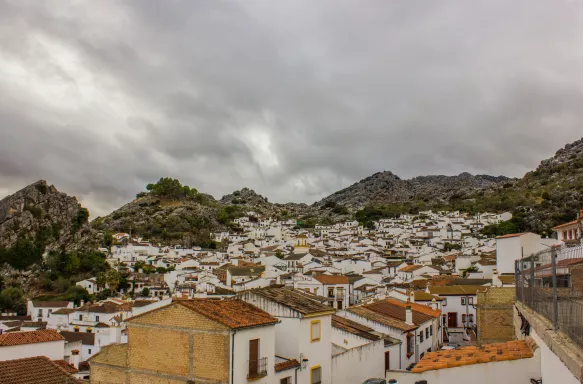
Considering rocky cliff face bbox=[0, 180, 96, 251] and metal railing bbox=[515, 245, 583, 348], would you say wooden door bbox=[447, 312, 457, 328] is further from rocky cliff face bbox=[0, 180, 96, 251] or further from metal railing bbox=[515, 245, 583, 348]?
rocky cliff face bbox=[0, 180, 96, 251]

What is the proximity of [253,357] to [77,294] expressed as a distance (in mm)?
63902

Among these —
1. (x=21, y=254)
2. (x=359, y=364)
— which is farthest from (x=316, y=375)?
(x=21, y=254)

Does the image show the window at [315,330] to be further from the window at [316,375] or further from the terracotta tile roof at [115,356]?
the terracotta tile roof at [115,356]

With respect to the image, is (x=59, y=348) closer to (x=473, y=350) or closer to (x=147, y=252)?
(x=473, y=350)

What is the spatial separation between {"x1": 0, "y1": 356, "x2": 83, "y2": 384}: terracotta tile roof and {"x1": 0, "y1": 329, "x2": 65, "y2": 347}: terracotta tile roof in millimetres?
8487

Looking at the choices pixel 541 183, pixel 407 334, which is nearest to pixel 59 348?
pixel 407 334

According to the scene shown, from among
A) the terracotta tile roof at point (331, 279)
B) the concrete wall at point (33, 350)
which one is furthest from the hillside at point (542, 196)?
the concrete wall at point (33, 350)

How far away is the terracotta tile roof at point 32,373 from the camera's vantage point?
17.9m

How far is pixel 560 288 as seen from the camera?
23.2ft

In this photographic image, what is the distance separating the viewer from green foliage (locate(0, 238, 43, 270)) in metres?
91.6

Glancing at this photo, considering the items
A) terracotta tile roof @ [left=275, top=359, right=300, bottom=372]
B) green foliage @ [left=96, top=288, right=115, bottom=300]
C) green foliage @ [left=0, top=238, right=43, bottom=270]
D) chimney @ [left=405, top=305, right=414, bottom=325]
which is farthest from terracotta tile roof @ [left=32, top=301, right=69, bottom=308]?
terracotta tile roof @ [left=275, top=359, right=300, bottom=372]

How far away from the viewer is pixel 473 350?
46.5ft

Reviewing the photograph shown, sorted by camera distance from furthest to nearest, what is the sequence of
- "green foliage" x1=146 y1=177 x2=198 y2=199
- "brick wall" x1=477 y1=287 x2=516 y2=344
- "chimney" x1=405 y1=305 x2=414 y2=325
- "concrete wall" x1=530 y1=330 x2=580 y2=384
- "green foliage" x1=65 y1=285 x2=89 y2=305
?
"green foliage" x1=146 y1=177 x2=198 y2=199
"green foliage" x1=65 y1=285 x2=89 y2=305
"chimney" x1=405 y1=305 x2=414 y2=325
"brick wall" x1=477 y1=287 x2=516 y2=344
"concrete wall" x1=530 y1=330 x2=580 y2=384

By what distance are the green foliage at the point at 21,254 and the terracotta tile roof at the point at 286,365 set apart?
86152mm
